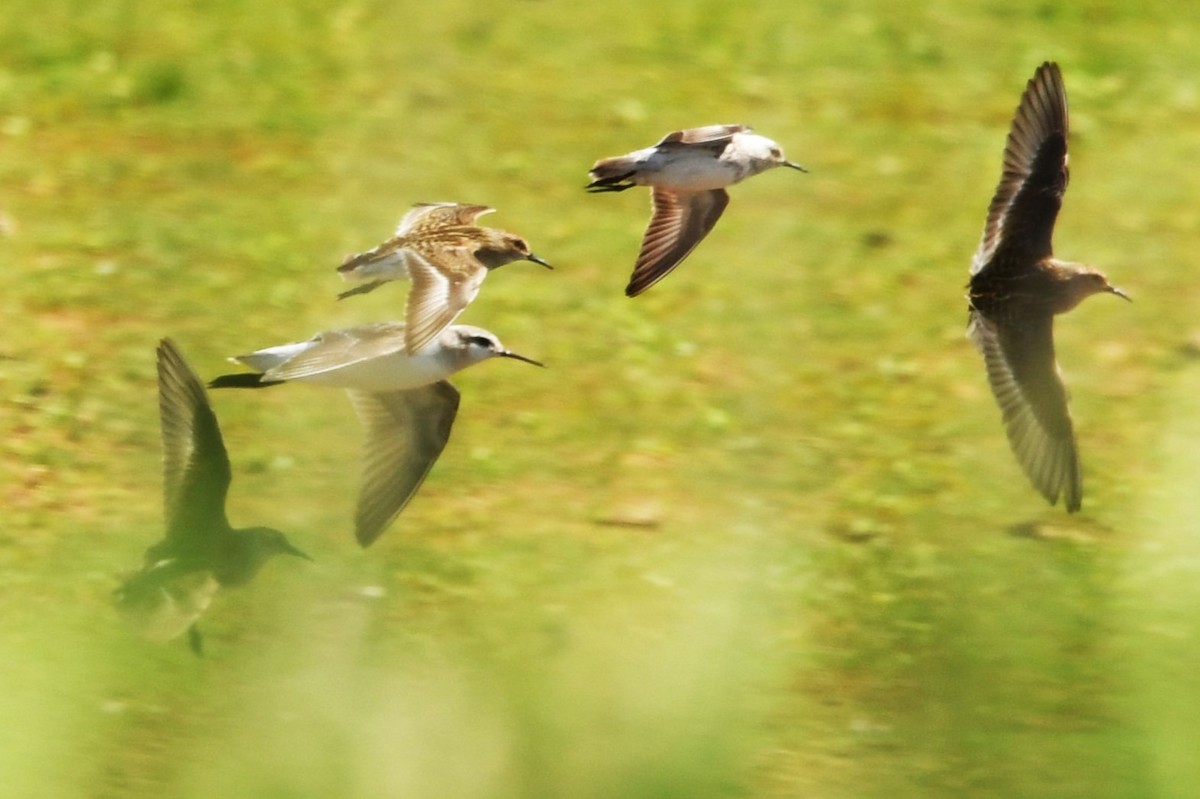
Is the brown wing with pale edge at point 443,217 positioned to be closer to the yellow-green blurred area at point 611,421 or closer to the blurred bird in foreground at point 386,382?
the blurred bird in foreground at point 386,382

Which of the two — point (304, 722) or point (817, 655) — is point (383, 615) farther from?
point (817, 655)

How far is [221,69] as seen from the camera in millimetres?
11273

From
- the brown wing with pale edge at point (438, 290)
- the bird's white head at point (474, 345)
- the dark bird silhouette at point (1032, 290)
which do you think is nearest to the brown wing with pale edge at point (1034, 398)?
the dark bird silhouette at point (1032, 290)

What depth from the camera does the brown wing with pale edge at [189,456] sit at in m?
5.37

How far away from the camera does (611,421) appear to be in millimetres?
8297

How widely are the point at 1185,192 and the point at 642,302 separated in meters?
3.39

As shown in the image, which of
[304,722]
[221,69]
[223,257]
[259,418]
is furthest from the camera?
[221,69]

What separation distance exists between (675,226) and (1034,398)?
1131 mm

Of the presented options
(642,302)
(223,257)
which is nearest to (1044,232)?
(642,302)

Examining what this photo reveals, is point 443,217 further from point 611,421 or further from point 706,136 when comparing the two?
point 611,421

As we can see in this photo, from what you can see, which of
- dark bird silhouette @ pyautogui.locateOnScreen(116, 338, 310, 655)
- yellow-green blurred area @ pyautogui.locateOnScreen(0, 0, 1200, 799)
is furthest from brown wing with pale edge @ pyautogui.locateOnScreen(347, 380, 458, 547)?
yellow-green blurred area @ pyautogui.locateOnScreen(0, 0, 1200, 799)

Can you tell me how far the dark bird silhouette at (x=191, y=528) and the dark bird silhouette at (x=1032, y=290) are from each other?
6.59 ft

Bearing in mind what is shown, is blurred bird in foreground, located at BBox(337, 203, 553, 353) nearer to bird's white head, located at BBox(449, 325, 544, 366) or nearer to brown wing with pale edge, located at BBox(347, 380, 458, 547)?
bird's white head, located at BBox(449, 325, 544, 366)

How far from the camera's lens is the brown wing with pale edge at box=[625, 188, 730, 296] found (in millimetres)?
5434
